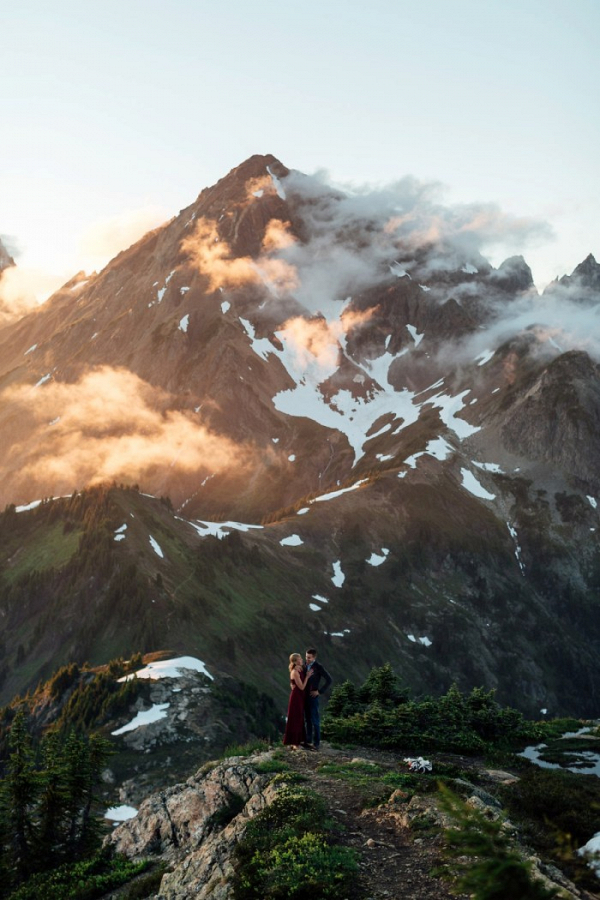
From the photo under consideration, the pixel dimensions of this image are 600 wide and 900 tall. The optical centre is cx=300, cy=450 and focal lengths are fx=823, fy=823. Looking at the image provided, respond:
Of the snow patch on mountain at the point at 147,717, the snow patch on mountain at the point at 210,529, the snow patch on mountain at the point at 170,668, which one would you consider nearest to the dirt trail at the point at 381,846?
the snow patch on mountain at the point at 147,717

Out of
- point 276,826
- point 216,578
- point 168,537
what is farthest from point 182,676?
point 276,826

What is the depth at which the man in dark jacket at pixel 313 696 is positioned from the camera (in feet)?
94.3

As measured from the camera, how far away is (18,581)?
6688 inches

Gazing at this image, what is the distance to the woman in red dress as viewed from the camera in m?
28.4

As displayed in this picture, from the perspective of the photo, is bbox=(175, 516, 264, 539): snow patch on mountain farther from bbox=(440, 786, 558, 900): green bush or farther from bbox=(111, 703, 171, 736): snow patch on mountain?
bbox=(440, 786, 558, 900): green bush

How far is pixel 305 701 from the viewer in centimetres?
2930

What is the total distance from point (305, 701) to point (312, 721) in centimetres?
91

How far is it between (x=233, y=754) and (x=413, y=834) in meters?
14.9

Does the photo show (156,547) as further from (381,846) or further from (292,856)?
(292,856)

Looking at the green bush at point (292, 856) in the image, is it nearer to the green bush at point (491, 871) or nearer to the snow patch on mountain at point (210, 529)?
the green bush at point (491, 871)

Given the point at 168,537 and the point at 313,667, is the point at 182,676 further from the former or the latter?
the point at 313,667

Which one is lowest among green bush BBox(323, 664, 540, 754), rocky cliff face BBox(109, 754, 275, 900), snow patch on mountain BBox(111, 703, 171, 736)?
snow patch on mountain BBox(111, 703, 171, 736)

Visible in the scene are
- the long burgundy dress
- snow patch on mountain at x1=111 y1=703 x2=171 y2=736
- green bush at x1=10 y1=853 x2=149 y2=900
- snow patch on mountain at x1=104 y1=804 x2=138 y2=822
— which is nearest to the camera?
green bush at x1=10 y1=853 x2=149 y2=900

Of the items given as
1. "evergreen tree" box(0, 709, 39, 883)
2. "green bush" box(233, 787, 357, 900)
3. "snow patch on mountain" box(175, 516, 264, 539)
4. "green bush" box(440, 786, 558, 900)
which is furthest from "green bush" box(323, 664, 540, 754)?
"snow patch on mountain" box(175, 516, 264, 539)
